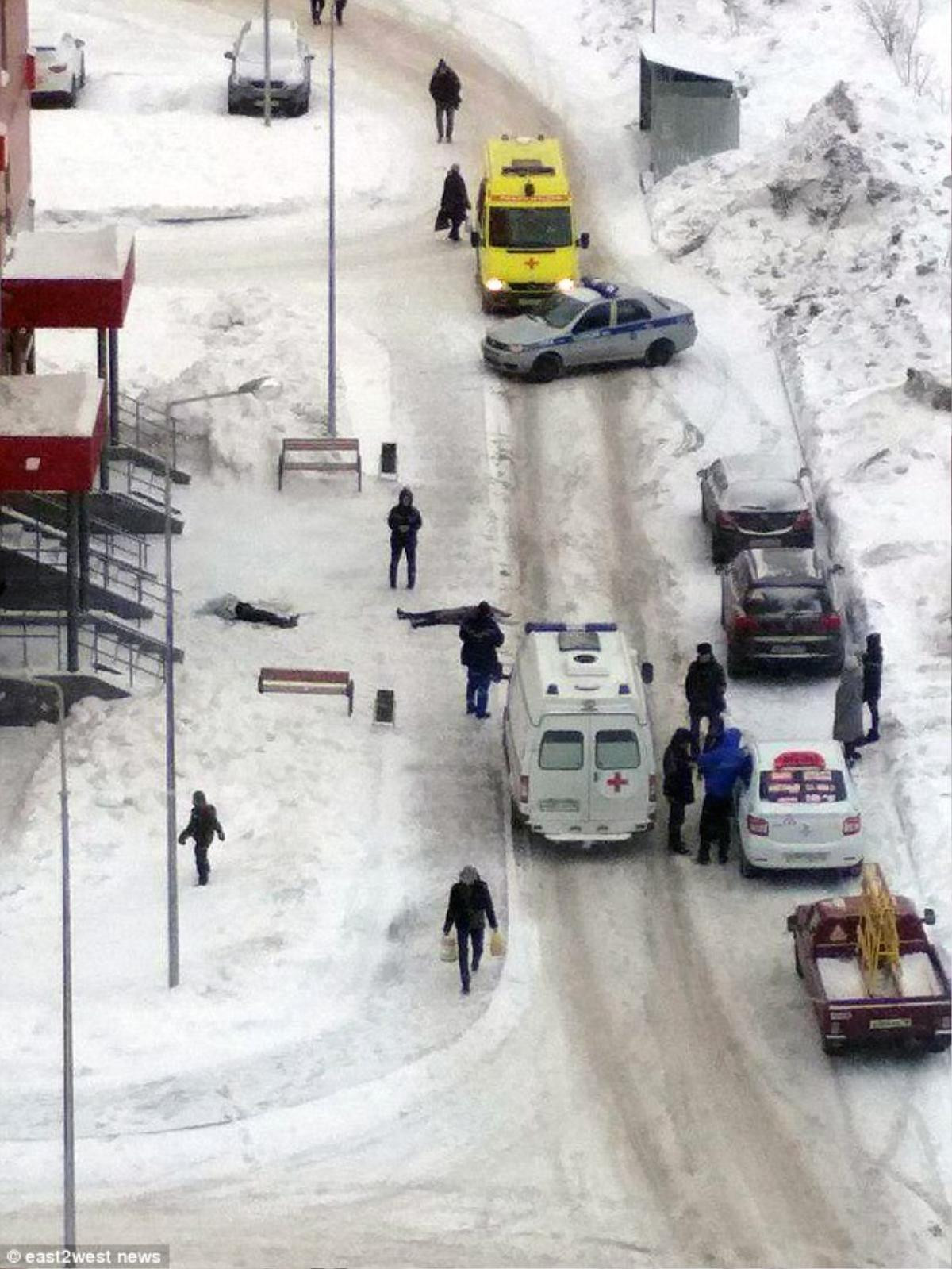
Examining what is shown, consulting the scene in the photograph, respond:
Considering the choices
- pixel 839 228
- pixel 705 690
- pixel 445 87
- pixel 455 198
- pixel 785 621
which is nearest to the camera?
pixel 705 690

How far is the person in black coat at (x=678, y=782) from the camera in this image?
36094 mm

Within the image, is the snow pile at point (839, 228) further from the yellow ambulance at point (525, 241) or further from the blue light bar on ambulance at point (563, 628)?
the blue light bar on ambulance at point (563, 628)

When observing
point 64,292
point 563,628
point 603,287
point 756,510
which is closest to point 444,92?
point 603,287

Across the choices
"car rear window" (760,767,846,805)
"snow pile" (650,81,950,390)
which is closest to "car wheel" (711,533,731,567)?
"snow pile" (650,81,950,390)

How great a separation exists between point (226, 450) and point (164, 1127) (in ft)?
56.4

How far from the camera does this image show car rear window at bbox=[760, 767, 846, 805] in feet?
114

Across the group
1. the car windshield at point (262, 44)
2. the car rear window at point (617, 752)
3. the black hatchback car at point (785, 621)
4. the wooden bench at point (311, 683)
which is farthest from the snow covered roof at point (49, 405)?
the car windshield at point (262, 44)

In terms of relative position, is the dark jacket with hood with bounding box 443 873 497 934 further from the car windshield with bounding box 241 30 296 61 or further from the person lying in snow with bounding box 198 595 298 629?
the car windshield with bounding box 241 30 296 61

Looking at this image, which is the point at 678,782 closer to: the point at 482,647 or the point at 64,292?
the point at 482,647

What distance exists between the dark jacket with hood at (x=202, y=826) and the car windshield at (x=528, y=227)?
18721mm

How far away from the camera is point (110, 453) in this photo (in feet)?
150

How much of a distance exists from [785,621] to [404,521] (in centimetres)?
573

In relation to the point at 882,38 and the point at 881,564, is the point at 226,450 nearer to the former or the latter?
the point at 881,564

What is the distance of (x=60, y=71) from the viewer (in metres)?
59.4
